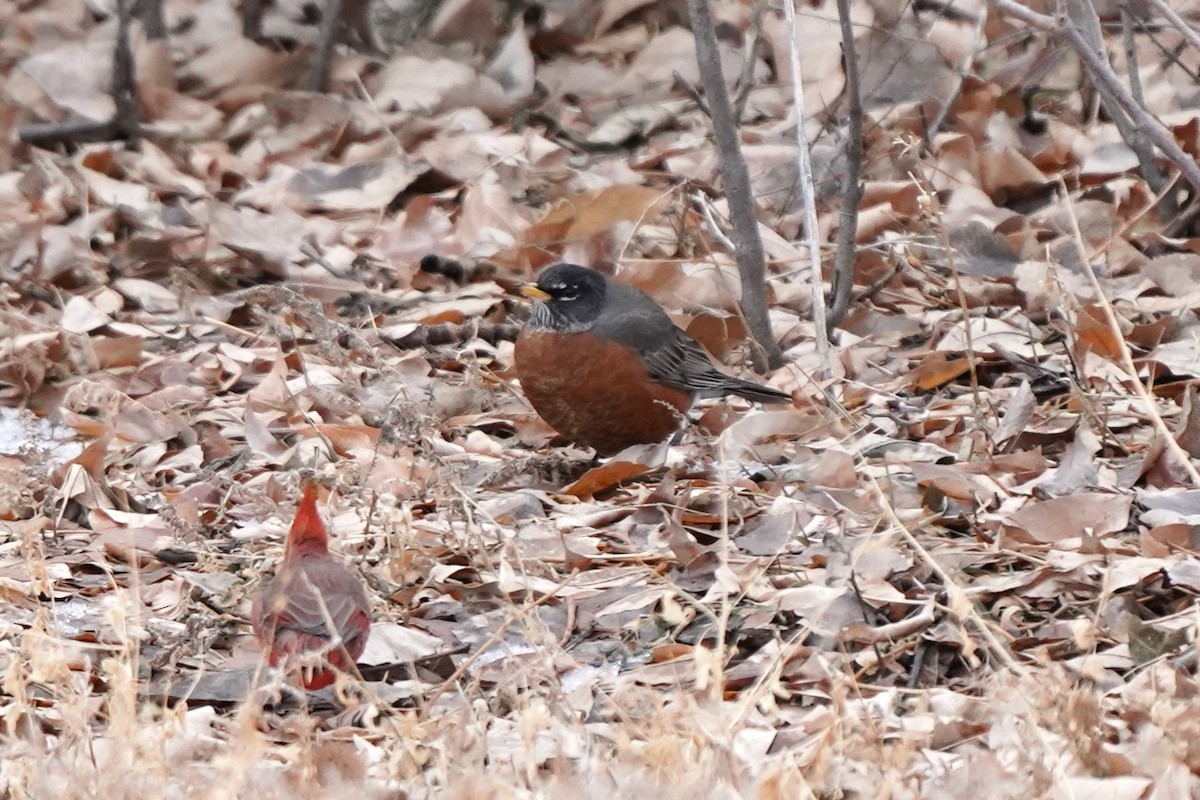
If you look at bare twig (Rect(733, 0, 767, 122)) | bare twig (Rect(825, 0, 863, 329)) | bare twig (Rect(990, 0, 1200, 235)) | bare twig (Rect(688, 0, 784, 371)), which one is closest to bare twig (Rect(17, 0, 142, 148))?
bare twig (Rect(733, 0, 767, 122))

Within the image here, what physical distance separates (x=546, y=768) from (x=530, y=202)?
4237mm

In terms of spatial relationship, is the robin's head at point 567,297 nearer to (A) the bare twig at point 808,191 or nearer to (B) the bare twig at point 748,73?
(A) the bare twig at point 808,191

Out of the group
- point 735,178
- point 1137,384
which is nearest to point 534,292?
point 735,178

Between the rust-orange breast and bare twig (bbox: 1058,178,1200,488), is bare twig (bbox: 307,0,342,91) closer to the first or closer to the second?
the rust-orange breast

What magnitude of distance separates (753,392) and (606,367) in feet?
1.49

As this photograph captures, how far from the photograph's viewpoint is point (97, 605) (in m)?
4.01

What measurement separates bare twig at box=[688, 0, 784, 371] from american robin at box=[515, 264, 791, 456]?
221 millimetres

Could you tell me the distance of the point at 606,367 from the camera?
5.16 metres

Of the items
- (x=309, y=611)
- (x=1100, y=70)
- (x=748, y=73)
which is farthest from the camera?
(x=748, y=73)

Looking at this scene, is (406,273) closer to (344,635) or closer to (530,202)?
(530,202)

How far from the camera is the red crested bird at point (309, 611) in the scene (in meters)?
3.25

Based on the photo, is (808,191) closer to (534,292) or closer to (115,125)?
(534,292)

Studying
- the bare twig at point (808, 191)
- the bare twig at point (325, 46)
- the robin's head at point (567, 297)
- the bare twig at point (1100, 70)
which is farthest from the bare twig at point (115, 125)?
the bare twig at point (1100, 70)

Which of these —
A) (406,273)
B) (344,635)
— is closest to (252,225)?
(406,273)
